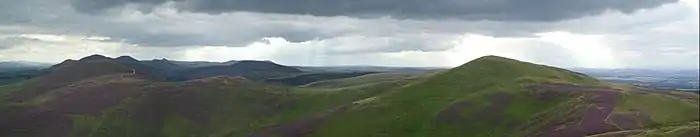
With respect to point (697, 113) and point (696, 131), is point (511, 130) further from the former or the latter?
point (696, 131)

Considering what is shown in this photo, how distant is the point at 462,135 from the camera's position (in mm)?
196750

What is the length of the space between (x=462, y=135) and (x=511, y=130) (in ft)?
40.6

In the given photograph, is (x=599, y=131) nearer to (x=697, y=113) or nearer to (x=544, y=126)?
(x=544, y=126)


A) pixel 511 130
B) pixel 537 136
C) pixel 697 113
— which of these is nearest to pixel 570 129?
pixel 537 136

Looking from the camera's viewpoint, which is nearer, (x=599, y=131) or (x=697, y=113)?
(x=599, y=131)

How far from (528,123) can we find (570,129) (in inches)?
808

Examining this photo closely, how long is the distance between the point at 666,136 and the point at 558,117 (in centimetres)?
6092

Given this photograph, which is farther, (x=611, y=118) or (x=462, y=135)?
(x=462, y=135)

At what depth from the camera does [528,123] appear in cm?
19862

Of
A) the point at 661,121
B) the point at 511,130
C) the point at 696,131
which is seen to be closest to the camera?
the point at 696,131

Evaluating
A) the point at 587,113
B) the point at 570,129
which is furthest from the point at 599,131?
the point at 587,113

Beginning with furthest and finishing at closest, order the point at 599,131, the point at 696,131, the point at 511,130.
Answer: the point at 511,130 < the point at 599,131 < the point at 696,131

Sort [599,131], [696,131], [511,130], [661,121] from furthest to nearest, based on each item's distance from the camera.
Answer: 1. [511,130]
2. [661,121]
3. [599,131]
4. [696,131]

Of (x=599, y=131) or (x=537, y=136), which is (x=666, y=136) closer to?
(x=599, y=131)
